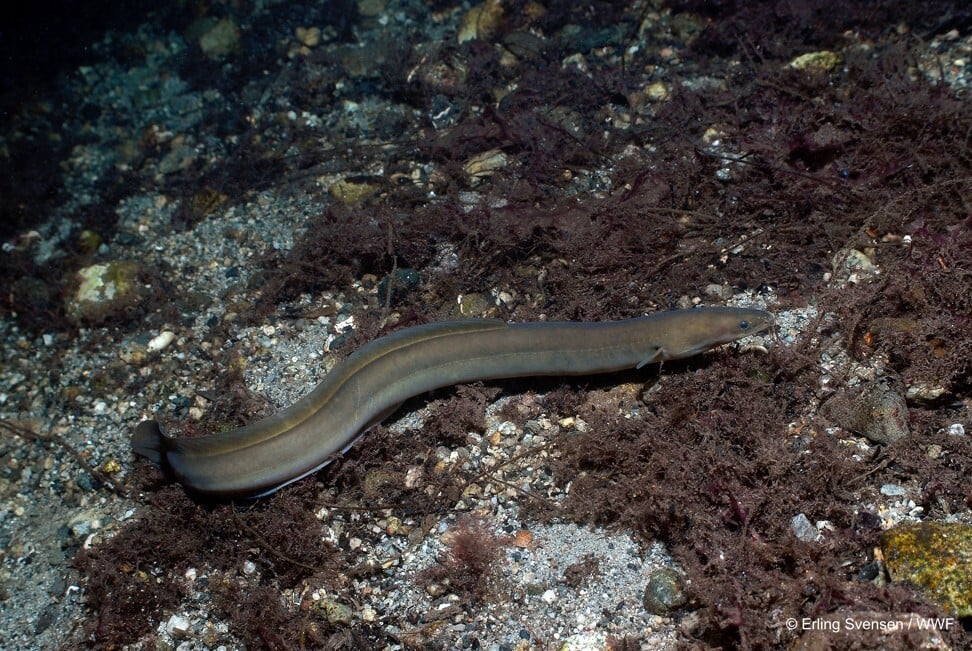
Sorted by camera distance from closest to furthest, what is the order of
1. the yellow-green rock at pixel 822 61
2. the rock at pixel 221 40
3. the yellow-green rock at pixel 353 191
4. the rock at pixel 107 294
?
the rock at pixel 107 294, the yellow-green rock at pixel 822 61, the yellow-green rock at pixel 353 191, the rock at pixel 221 40

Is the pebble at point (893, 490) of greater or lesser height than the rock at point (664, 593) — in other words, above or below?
above

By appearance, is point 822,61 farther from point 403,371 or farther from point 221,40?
point 221,40

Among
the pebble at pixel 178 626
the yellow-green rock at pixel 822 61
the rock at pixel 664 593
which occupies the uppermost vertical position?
the yellow-green rock at pixel 822 61

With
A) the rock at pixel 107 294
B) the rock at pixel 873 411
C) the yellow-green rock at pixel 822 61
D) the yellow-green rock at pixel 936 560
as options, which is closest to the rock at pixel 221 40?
the rock at pixel 107 294

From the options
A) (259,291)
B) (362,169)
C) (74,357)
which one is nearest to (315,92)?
(362,169)

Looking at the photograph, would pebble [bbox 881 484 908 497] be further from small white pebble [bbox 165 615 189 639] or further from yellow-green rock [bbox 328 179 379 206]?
yellow-green rock [bbox 328 179 379 206]

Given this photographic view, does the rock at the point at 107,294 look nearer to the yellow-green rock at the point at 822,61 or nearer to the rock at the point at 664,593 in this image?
the rock at the point at 664,593
